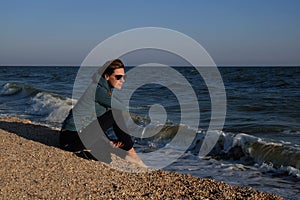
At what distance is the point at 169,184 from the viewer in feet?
15.6

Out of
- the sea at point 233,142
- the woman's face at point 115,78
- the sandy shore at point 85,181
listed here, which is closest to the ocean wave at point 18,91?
the sea at point 233,142

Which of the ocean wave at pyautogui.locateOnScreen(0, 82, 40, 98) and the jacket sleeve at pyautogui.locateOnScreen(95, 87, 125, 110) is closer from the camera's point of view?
the jacket sleeve at pyautogui.locateOnScreen(95, 87, 125, 110)

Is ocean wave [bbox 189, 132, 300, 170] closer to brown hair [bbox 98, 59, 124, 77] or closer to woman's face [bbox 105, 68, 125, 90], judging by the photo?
woman's face [bbox 105, 68, 125, 90]

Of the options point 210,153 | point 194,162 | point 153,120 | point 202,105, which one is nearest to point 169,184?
point 194,162

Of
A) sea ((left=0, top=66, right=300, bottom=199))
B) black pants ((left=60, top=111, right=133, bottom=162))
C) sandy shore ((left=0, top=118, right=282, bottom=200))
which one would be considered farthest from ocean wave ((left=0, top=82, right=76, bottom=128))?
sandy shore ((left=0, top=118, right=282, bottom=200))

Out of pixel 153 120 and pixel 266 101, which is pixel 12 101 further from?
pixel 266 101

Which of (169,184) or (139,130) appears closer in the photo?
(169,184)

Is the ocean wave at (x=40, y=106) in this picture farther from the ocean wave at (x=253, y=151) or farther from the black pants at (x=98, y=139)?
the black pants at (x=98, y=139)

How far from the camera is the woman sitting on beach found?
557cm

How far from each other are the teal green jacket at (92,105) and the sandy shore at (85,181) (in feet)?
1.54

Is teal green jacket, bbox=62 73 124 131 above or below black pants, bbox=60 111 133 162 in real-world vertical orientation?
above

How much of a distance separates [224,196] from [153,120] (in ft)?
24.0

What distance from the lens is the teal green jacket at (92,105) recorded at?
18.1ft

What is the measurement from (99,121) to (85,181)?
47.4 inches
